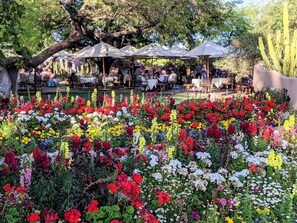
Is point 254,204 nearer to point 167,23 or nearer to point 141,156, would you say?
point 141,156

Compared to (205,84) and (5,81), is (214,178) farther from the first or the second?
(205,84)

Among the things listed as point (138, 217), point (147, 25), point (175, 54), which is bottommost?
point (138, 217)

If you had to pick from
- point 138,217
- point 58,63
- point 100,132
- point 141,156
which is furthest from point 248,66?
point 58,63

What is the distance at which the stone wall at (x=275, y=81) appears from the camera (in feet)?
38.1

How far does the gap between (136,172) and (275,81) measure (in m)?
9.83

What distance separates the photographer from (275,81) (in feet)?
41.4

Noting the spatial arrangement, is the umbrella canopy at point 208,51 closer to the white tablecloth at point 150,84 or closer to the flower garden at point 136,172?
the white tablecloth at point 150,84

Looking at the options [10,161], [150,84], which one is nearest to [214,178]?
[10,161]

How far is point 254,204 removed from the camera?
3.88 meters

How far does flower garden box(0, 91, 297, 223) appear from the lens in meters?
2.91

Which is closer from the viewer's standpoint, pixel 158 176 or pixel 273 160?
pixel 158 176

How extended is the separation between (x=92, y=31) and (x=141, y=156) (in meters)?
19.7

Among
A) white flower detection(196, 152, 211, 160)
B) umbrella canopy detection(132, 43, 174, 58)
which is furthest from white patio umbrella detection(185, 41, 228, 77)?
white flower detection(196, 152, 211, 160)

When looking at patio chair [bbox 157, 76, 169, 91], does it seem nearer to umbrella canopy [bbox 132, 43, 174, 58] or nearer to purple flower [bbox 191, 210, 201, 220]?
umbrella canopy [bbox 132, 43, 174, 58]
